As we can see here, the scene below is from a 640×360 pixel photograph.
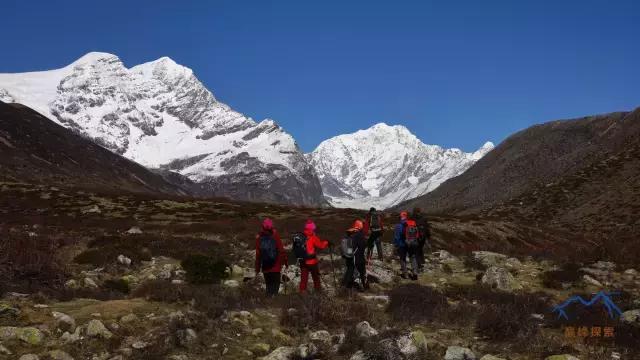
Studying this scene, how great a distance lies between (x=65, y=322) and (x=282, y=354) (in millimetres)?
3984

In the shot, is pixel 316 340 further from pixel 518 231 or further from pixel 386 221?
pixel 518 231

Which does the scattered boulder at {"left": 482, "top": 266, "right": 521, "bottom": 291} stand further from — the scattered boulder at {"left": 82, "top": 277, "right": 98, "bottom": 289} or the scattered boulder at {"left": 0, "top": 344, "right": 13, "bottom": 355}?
the scattered boulder at {"left": 0, "top": 344, "right": 13, "bottom": 355}

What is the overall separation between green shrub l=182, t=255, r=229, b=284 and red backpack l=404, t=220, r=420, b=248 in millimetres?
6706

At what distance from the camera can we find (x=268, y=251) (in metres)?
15.5

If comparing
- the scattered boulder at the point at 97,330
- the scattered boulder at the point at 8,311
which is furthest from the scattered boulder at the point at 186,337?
the scattered boulder at the point at 8,311

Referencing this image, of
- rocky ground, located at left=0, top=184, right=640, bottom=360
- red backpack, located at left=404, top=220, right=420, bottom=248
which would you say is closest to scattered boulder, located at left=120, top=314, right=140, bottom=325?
rocky ground, located at left=0, top=184, right=640, bottom=360

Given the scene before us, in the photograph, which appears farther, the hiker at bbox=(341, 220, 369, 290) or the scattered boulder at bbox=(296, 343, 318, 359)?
the hiker at bbox=(341, 220, 369, 290)

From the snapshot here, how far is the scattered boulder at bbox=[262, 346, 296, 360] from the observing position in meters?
9.46

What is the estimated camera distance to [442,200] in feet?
543

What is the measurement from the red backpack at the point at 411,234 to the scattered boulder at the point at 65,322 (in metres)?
13.1

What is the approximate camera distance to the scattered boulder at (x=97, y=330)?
9.93 meters

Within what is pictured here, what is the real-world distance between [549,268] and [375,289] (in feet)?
32.7

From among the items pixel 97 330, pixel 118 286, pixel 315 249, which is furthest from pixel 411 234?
pixel 97 330

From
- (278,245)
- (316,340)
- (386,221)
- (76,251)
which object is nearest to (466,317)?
(316,340)
